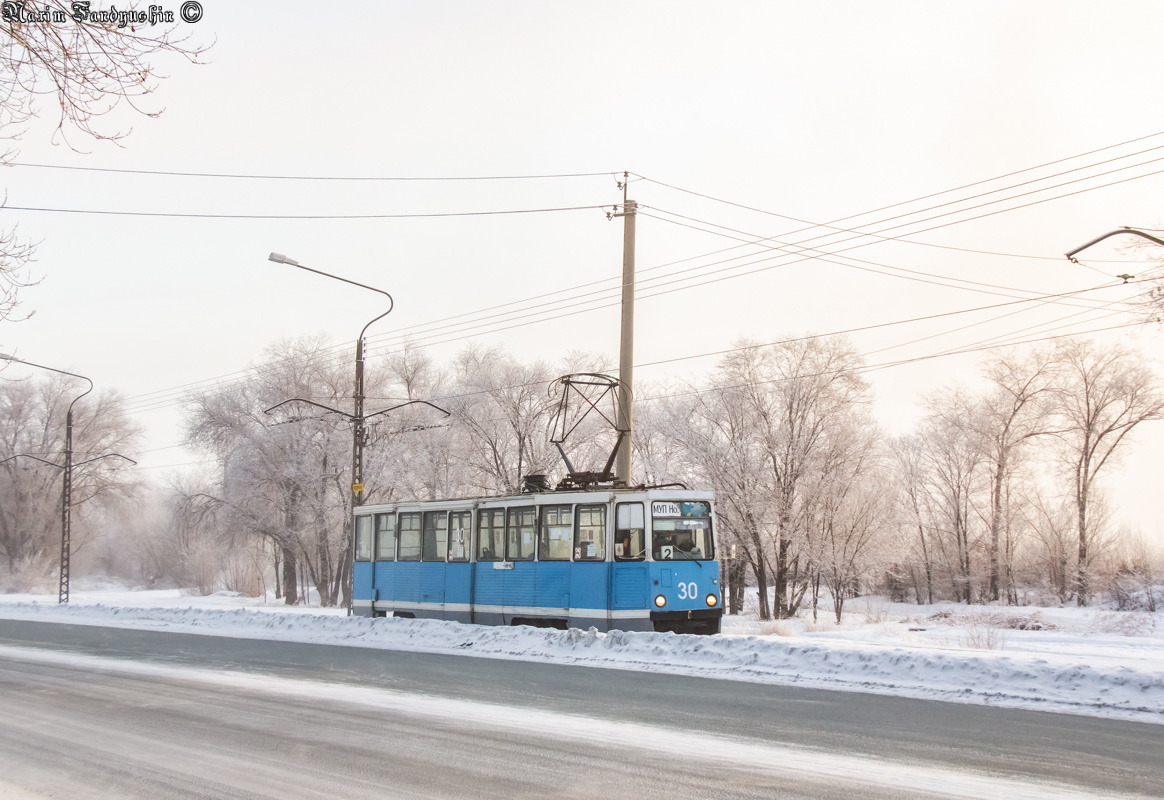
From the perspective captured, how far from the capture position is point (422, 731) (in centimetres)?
904

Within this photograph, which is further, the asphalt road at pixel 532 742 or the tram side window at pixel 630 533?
the tram side window at pixel 630 533

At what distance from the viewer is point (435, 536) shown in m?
24.7

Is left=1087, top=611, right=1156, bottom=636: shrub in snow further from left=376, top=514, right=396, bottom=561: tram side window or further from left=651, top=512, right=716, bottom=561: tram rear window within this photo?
left=376, top=514, right=396, bottom=561: tram side window

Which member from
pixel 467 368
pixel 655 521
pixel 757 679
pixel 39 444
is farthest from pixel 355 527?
pixel 39 444

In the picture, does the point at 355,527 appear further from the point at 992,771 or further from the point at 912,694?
the point at 992,771

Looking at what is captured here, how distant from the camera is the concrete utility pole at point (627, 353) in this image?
75.5 ft

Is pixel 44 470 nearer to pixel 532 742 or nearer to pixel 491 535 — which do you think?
pixel 491 535

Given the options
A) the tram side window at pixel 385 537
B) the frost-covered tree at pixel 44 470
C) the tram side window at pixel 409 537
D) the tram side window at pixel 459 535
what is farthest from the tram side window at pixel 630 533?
the frost-covered tree at pixel 44 470

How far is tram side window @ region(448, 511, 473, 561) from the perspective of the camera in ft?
77.4

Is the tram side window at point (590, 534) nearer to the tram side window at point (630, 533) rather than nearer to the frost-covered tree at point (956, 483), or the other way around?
the tram side window at point (630, 533)

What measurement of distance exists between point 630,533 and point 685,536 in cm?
130

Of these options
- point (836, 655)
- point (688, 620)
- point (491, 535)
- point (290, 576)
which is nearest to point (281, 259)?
point (491, 535)

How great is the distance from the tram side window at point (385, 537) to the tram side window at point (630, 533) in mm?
8871

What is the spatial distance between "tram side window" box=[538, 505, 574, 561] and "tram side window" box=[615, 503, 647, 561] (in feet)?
4.31
